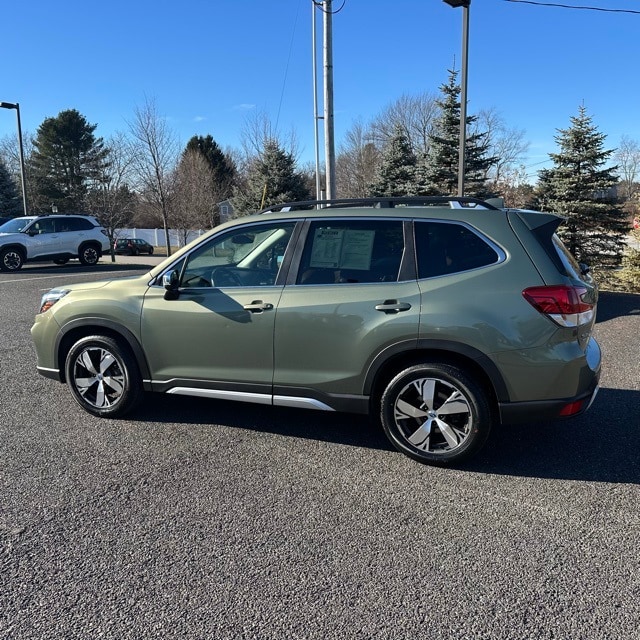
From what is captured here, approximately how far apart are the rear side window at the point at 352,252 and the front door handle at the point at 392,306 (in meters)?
0.18

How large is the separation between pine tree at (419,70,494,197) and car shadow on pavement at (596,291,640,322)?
316 inches

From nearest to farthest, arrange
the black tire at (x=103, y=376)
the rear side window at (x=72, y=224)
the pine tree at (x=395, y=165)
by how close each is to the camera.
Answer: the black tire at (x=103, y=376)
the rear side window at (x=72, y=224)
the pine tree at (x=395, y=165)

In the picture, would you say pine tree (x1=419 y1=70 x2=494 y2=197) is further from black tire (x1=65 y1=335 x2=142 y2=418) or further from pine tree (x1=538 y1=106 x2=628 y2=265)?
black tire (x1=65 y1=335 x2=142 y2=418)

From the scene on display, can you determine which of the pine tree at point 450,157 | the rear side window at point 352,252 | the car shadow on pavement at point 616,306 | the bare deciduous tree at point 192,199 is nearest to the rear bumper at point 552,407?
the rear side window at point 352,252

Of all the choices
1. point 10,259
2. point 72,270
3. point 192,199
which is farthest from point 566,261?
point 192,199

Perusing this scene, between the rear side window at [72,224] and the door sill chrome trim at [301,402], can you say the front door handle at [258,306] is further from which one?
the rear side window at [72,224]

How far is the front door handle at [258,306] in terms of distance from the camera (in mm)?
4059

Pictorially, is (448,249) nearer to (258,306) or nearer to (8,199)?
(258,306)

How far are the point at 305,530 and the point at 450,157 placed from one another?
56.8 feet

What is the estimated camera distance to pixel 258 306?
161 inches

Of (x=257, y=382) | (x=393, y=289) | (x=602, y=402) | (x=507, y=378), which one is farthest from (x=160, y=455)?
(x=602, y=402)

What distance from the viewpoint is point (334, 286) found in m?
3.94

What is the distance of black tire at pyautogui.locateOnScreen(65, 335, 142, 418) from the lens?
4539 millimetres

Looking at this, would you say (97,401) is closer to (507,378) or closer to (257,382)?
(257,382)
